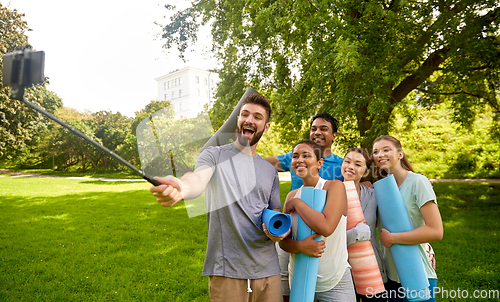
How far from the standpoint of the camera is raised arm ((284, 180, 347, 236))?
210cm

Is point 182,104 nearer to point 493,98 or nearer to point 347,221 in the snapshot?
point 347,221

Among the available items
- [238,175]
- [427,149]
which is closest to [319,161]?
[238,175]

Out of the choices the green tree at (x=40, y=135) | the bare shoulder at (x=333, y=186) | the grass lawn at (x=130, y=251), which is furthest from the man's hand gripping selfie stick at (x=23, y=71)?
the green tree at (x=40, y=135)

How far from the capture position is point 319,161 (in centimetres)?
253

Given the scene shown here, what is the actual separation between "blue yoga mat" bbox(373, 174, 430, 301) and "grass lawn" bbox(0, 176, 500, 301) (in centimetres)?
330

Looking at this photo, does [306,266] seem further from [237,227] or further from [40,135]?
[40,135]

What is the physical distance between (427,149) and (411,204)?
778 inches

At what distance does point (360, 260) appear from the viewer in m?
2.38

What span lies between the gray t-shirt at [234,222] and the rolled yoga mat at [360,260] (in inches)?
26.4

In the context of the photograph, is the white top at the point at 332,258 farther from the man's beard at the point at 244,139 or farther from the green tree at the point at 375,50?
the green tree at the point at 375,50

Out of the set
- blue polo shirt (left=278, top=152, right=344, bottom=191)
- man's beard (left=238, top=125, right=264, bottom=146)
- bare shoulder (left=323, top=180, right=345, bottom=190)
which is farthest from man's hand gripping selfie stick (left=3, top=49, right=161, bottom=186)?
blue polo shirt (left=278, top=152, right=344, bottom=191)

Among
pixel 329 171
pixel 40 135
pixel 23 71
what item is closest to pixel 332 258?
pixel 329 171

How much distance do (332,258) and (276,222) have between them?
0.56 metres

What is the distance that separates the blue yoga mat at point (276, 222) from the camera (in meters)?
1.96
